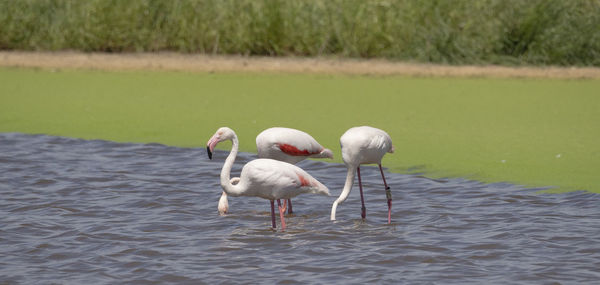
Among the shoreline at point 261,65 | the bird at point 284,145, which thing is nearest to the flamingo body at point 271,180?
the bird at point 284,145

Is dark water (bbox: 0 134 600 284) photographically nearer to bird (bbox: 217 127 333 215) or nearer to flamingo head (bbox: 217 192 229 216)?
flamingo head (bbox: 217 192 229 216)

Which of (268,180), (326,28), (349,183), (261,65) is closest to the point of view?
(268,180)

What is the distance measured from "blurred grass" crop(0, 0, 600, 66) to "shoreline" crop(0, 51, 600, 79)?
221mm

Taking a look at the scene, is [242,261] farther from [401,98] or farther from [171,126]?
[401,98]

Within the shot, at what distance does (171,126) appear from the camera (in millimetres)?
8695

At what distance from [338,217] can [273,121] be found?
8.79 ft

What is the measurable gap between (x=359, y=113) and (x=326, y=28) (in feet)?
11.8

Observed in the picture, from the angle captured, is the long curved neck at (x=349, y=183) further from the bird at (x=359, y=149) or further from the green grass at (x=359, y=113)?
the green grass at (x=359, y=113)

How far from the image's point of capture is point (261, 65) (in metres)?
11.8

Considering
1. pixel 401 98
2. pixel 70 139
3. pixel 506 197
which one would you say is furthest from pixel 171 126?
pixel 506 197

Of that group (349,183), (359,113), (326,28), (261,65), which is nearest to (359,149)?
(349,183)

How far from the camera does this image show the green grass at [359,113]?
7168 mm

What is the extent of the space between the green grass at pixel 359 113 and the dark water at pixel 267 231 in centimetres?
50

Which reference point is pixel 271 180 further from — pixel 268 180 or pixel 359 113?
pixel 359 113
